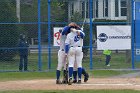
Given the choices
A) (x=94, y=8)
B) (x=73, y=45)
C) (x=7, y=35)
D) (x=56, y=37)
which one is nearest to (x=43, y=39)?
(x=7, y=35)

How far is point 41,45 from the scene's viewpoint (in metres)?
23.2

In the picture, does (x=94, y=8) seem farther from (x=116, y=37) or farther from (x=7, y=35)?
(x=7, y=35)

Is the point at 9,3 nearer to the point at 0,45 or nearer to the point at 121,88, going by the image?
the point at 0,45

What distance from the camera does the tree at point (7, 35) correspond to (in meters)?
23.7

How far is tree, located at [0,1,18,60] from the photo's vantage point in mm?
23656

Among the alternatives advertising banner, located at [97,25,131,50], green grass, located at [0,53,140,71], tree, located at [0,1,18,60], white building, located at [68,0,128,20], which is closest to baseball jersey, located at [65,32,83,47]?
green grass, located at [0,53,140,71]

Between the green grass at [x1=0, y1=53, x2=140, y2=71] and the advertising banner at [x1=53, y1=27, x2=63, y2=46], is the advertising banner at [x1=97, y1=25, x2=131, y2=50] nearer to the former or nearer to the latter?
the green grass at [x1=0, y1=53, x2=140, y2=71]

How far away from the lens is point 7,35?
2433 cm

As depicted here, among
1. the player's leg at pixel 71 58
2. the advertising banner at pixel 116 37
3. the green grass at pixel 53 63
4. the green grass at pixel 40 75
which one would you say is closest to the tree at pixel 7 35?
the green grass at pixel 53 63

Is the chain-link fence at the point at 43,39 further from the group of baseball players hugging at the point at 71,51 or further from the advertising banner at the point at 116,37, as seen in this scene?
the group of baseball players hugging at the point at 71,51

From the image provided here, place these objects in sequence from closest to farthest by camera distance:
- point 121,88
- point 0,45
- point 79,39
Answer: point 121,88 < point 79,39 < point 0,45

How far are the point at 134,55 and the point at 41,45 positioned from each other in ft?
14.5

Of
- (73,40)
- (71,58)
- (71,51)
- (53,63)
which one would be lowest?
(53,63)

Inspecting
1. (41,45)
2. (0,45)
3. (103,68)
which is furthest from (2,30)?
(103,68)
